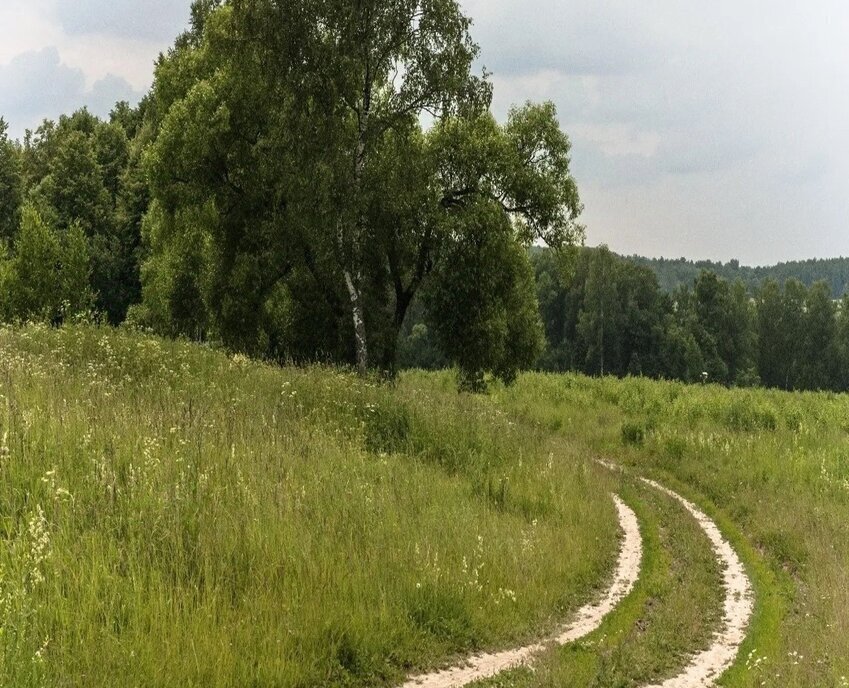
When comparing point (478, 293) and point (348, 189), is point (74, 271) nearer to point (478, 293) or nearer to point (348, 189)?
point (348, 189)

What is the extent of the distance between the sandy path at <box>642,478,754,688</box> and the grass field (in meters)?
0.19

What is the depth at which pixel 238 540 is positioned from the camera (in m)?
7.56

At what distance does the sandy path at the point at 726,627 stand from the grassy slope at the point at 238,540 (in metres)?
1.81

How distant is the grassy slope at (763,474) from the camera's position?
8.08 m

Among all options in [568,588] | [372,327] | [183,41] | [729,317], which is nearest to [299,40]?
[372,327]

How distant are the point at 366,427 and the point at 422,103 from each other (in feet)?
37.7

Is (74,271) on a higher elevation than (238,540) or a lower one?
higher

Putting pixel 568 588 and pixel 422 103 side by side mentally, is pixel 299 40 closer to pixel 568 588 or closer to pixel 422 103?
pixel 422 103

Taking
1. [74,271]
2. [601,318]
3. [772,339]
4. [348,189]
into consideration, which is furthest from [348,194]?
[772,339]

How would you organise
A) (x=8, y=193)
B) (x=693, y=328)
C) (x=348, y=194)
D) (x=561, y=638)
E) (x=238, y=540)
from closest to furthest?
(x=238, y=540) → (x=561, y=638) → (x=348, y=194) → (x=8, y=193) → (x=693, y=328)

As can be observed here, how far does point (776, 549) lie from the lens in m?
12.0

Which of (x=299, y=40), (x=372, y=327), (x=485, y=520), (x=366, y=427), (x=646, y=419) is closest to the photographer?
(x=485, y=520)

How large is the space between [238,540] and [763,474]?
14.2 m

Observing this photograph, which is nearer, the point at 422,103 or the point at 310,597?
the point at 310,597
